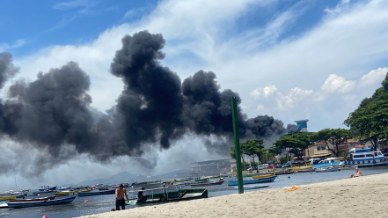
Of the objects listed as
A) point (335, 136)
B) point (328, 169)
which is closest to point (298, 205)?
point (328, 169)

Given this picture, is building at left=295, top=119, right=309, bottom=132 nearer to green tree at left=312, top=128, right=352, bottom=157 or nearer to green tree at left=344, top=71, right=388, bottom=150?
green tree at left=312, top=128, right=352, bottom=157

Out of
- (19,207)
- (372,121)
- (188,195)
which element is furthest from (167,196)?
(372,121)

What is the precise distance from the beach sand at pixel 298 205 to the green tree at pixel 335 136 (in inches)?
3313

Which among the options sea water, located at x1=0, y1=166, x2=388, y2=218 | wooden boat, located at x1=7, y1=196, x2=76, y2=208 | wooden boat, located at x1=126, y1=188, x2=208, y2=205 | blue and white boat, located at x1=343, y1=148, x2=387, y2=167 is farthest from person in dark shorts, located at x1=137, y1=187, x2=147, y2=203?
blue and white boat, located at x1=343, y1=148, x2=387, y2=167

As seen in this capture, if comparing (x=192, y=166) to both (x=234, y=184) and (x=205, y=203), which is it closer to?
(x=234, y=184)

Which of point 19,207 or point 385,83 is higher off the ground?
point 385,83

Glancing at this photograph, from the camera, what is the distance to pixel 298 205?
45.0 feet

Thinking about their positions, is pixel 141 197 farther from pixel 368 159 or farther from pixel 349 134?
pixel 349 134

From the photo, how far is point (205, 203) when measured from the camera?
54.9 ft

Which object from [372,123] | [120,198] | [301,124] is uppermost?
[301,124]

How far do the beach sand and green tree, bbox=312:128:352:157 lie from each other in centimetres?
8416

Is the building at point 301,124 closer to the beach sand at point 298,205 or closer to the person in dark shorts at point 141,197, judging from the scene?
the person in dark shorts at point 141,197

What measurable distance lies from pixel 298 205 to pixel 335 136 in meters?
89.0

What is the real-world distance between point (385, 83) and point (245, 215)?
108m
